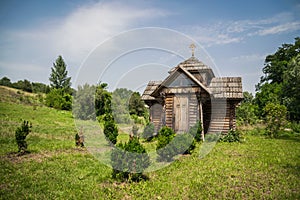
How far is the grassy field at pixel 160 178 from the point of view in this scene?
6.51m

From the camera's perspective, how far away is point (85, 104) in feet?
105

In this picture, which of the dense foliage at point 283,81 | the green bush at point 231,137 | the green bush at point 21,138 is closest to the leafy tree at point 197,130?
the green bush at point 231,137

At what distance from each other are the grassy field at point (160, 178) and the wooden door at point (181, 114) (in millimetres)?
4606

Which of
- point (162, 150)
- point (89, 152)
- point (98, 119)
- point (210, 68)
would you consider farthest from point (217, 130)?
point (98, 119)

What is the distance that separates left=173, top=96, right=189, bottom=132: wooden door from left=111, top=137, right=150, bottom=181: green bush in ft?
28.2

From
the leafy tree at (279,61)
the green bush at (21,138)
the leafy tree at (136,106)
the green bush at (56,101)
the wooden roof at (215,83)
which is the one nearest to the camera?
the green bush at (21,138)

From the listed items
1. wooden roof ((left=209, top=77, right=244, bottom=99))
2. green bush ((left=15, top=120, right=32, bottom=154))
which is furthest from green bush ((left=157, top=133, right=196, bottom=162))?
wooden roof ((left=209, top=77, right=244, bottom=99))

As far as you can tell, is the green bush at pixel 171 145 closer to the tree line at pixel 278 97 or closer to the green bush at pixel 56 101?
the tree line at pixel 278 97

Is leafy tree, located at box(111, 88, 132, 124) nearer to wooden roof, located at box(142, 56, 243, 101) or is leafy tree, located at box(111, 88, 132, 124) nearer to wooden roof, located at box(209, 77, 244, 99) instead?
wooden roof, located at box(142, 56, 243, 101)

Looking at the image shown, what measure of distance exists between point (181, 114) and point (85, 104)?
19055 mm

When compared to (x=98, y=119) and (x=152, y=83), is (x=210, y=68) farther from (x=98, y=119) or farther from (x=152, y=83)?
(x=98, y=119)

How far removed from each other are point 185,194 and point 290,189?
3070 mm

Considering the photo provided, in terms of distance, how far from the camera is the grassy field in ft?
21.4

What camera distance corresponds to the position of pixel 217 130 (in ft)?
58.7
